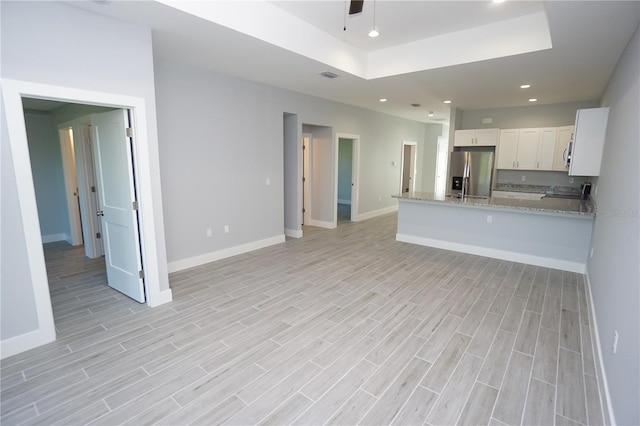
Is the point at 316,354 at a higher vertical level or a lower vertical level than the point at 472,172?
lower

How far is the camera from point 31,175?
2459 millimetres

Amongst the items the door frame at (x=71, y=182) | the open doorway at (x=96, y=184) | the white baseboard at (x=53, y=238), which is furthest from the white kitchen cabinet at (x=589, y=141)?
the white baseboard at (x=53, y=238)

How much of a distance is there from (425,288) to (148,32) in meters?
4.14

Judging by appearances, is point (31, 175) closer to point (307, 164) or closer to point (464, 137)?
point (307, 164)

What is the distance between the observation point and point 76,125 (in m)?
4.64

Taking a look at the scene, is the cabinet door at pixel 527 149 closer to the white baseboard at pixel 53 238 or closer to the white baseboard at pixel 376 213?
the white baseboard at pixel 376 213

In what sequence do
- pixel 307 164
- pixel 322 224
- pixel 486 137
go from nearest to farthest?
pixel 486 137, pixel 307 164, pixel 322 224

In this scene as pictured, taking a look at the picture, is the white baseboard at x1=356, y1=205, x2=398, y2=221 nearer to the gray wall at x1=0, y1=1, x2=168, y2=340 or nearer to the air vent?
the air vent

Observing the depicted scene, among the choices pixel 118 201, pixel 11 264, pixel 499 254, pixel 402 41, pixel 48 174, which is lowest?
pixel 499 254

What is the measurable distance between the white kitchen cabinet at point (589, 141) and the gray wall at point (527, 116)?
2928 millimetres

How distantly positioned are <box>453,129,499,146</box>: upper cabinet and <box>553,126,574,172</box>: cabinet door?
1128 mm

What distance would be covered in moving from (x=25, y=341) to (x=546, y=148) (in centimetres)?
850

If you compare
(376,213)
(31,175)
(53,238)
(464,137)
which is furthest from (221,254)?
(464,137)

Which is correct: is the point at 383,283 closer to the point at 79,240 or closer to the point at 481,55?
the point at 481,55
